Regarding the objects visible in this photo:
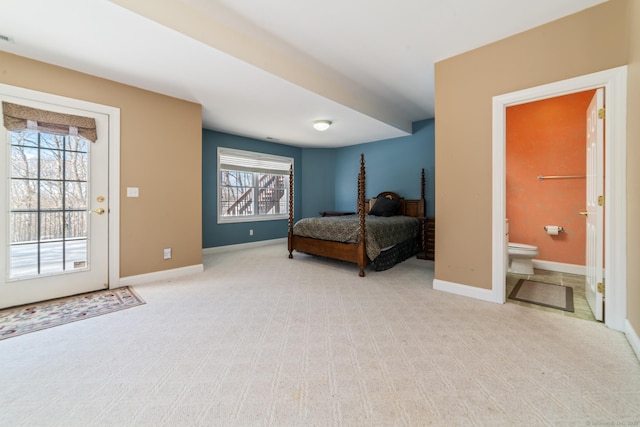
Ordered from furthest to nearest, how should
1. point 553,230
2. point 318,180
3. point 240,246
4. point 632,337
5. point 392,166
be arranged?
point 318,180 → point 392,166 → point 240,246 → point 553,230 → point 632,337

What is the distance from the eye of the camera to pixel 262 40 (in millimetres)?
2629

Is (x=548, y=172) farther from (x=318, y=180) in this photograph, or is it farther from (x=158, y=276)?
(x=158, y=276)

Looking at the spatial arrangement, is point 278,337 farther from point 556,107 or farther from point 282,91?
point 556,107

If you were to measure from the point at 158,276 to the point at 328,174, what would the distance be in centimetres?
444

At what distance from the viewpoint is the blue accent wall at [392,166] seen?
521 cm

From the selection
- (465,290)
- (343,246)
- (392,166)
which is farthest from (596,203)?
(392,166)

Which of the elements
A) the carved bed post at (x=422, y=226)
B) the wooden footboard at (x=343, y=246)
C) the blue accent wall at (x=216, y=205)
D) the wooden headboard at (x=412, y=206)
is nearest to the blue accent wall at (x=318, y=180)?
the blue accent wall at (x=216, y=205)

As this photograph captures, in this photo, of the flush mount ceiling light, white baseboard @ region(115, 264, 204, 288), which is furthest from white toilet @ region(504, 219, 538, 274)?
white baseboard @ region(115, 264, 204, 288)

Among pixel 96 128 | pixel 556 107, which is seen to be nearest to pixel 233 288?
pixel 96 128

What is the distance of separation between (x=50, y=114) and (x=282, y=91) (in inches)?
91.5

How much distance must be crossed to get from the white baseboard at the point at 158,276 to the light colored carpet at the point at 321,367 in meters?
0.86

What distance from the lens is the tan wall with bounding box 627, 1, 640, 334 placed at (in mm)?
1720

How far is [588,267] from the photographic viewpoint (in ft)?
8.63

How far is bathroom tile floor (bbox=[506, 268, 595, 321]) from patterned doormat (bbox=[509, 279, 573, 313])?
0.05m
